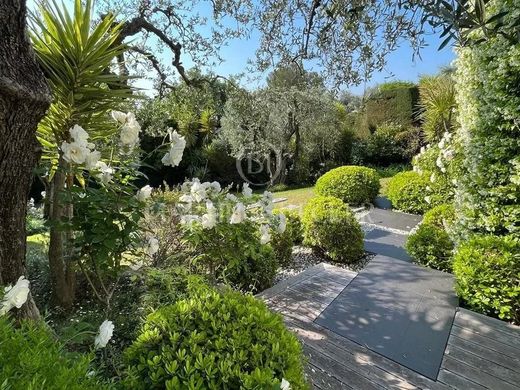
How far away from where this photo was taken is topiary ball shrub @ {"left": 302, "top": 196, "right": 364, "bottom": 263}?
4.51 m

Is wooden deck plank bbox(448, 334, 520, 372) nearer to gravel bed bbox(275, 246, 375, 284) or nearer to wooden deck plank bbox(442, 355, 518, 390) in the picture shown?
wooden deck plank bbox(442, 355, 518, 390)

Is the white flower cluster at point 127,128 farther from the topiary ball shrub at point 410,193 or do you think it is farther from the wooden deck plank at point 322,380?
the topiary ball shrub at point 410,193

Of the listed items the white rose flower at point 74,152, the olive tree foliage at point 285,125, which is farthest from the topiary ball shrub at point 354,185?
the white rose flower at point 74,152

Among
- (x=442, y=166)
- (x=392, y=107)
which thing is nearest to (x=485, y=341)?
(x=442, y=166)

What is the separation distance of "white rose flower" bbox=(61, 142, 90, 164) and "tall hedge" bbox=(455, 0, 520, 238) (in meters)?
3.39

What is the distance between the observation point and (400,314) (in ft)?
9.37

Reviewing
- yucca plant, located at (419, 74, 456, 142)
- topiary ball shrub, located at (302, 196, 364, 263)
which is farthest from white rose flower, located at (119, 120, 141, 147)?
yucca plant, located at (419, 74, 456, 142)

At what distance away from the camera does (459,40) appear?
5.00ft

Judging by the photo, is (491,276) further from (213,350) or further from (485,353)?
(213,350)

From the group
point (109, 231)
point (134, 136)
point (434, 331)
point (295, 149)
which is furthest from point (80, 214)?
point (295, 149)

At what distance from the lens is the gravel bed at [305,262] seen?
4.29 metres

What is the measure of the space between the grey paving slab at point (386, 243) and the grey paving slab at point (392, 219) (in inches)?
20.1

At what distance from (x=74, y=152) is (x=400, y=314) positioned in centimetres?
302

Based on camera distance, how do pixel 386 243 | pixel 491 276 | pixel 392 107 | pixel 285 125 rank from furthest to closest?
1. pixel 392 107
2. pixel 285 125
3. pixel 386 243
4. pixel 491 276
